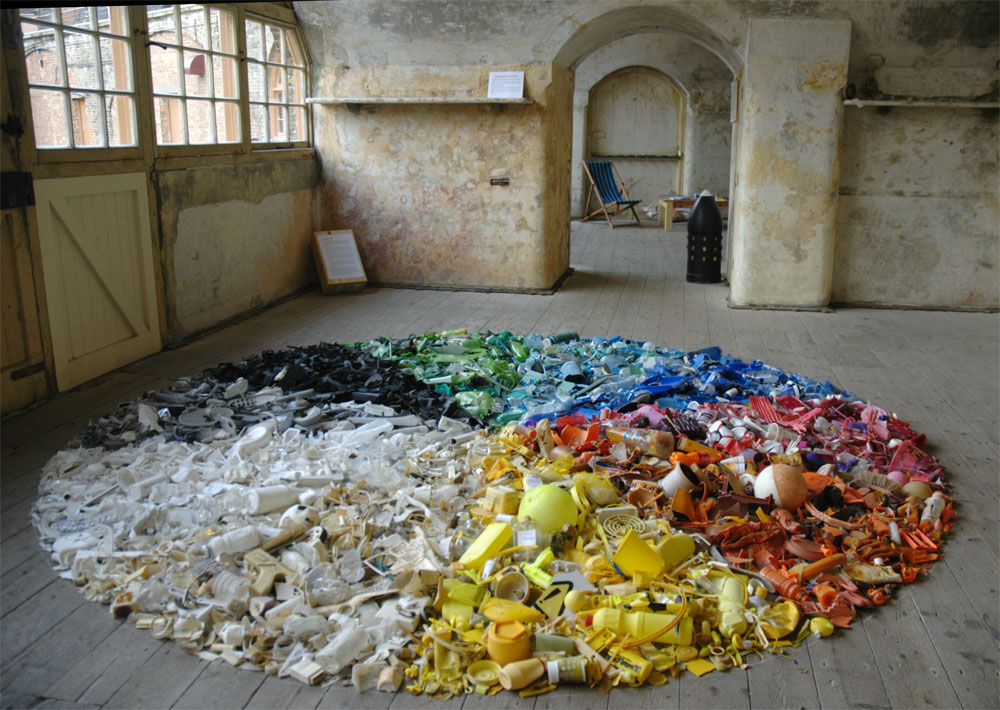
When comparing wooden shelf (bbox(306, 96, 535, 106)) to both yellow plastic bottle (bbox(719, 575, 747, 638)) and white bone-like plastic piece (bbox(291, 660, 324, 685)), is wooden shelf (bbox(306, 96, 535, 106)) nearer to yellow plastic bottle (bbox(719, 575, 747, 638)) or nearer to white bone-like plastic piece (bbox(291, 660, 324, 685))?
yellow plastic bottle (bbox(719, 575, 747, 638))

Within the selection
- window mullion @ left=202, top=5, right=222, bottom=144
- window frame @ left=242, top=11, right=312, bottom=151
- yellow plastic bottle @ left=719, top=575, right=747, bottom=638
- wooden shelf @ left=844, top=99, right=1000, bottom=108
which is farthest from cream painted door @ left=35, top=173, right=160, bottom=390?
wooden shelf @ left=844, top=99, right=1000, bottom=108

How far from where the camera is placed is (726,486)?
146 inches

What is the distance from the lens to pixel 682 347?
21.1 feet

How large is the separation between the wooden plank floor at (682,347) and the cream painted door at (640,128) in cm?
786

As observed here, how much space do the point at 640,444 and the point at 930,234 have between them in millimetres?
5031

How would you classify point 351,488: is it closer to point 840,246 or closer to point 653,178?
point 840,246

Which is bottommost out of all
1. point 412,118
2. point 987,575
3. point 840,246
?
point 987,575

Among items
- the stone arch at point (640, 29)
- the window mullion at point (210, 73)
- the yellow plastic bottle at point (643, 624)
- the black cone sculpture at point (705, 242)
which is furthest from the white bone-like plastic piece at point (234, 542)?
the black cone sculpture at point (705, 242)

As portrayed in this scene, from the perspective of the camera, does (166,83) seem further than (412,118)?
No

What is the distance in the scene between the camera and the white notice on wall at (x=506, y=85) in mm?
7977

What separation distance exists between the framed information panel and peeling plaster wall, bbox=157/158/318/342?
193 millimetres

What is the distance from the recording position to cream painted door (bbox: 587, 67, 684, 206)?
15859mm

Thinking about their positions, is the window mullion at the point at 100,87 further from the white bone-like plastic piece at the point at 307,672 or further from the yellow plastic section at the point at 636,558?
the yellow plastic section at the point at 636,558

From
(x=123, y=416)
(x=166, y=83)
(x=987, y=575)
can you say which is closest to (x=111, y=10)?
(x=166, y=83)
